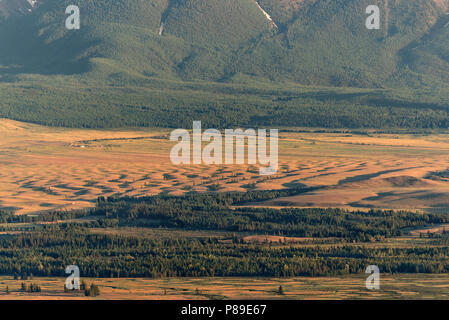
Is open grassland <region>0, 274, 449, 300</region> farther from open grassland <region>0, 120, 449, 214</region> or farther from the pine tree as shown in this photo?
open grassland <region>0, 120, 449, 214</region>

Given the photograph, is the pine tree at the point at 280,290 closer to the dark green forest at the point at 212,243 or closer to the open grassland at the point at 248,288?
the open grassland at the point at 248,288
